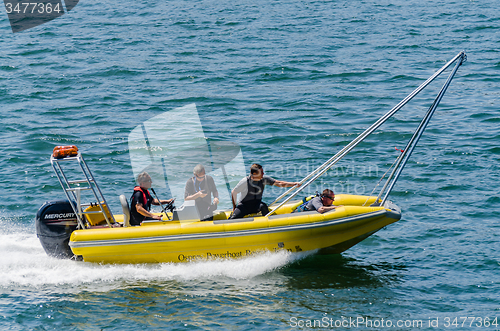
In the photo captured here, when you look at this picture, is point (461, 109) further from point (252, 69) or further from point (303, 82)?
point (252, 69)

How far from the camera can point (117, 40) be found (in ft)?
81.8

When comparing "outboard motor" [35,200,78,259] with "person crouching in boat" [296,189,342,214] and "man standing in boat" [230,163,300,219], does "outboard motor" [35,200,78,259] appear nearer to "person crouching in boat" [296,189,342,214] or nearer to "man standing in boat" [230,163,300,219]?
"man standing in boat" [230,163,300,219]

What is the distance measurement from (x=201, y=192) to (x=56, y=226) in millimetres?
2481

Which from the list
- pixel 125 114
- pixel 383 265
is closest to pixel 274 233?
pixel 383 265

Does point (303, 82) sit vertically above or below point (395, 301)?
above

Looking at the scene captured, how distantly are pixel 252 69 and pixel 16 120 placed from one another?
8693 millimetres

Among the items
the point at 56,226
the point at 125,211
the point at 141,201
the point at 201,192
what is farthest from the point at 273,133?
the point at 56,226

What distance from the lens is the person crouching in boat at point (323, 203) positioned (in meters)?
9.08

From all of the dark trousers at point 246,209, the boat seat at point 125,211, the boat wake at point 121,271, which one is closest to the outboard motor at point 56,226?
the boat wake at point 121,271

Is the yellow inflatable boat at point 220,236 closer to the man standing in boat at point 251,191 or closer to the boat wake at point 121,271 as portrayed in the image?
the boat wake at point 121,271

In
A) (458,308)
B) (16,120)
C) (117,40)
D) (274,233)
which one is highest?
(117,40)

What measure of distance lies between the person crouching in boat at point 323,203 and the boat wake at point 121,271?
0.77 m

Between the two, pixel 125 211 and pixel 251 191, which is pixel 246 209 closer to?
pixel 251 191

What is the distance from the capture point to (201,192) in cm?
917
